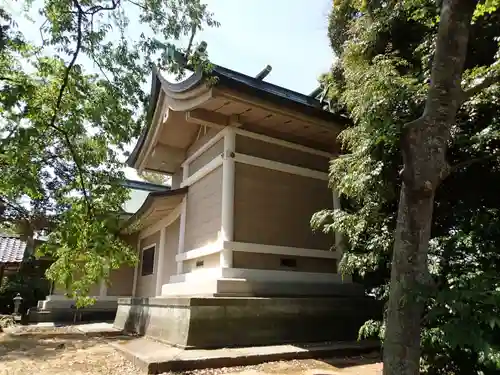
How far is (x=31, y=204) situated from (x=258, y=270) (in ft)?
24.5

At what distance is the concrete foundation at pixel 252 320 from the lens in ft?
17.0

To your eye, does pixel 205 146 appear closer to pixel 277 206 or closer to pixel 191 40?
pixel 277 206

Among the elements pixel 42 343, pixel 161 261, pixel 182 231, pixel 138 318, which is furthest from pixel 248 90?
pixel 161 261

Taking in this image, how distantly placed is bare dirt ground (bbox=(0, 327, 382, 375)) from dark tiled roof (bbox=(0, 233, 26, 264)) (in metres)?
8.08

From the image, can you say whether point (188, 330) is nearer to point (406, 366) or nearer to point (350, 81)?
point (406, 366)

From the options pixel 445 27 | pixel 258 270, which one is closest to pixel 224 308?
pixel 258 270

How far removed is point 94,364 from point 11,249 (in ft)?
39.9

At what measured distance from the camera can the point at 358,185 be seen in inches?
196

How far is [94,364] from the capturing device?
15.8 ft

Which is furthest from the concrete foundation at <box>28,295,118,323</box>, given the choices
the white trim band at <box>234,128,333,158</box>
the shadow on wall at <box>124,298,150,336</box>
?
the white trim band at <box>234,128,333,158</box>

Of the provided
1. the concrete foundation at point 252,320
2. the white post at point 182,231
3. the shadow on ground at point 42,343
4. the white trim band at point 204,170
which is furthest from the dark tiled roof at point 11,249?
the concrete foundation at point 252,320

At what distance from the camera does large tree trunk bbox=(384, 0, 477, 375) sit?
8.37 ft

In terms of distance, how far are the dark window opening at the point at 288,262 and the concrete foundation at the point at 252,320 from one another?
0.90 meters

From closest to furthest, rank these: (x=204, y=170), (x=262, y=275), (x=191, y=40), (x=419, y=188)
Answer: (x=419, y=188) → (x=191, y=40) → (x=262, y=275) → (x=204, y=170)
